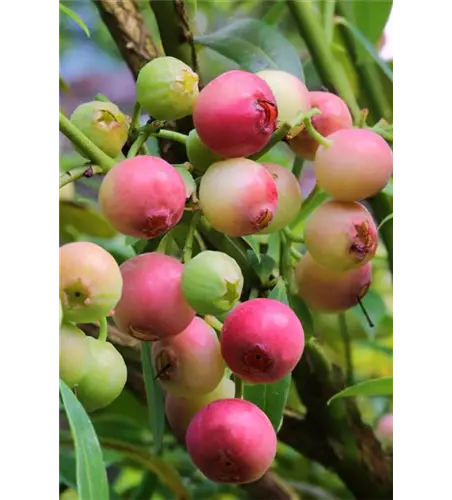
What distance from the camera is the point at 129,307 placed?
1.13ft

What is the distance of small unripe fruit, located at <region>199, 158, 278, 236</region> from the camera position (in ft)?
1.10

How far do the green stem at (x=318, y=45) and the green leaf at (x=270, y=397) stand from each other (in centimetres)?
20

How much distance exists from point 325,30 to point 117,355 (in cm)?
28

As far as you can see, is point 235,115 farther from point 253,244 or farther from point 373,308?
point 373,308

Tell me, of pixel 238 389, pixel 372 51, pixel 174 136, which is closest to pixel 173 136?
pixel 174 136

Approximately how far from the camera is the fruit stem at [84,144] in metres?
0.33

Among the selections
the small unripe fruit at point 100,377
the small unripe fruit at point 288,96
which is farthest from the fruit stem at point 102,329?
the small unripe fruit at point 288,96

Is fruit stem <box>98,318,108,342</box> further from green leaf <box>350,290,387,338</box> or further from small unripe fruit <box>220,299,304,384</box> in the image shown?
green leaf <box>350,290,387,338</box>

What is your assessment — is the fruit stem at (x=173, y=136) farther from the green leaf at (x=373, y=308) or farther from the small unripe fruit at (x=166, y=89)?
the green leaf at (x=373, y=308)

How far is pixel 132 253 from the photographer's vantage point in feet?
1.40

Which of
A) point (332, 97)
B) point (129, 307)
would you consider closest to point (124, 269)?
point (129, 307)

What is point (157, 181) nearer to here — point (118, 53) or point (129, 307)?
point (129, 307)

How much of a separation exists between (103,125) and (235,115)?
0.17ft

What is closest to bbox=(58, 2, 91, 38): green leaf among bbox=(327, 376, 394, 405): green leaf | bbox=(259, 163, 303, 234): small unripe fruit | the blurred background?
the blurred background
